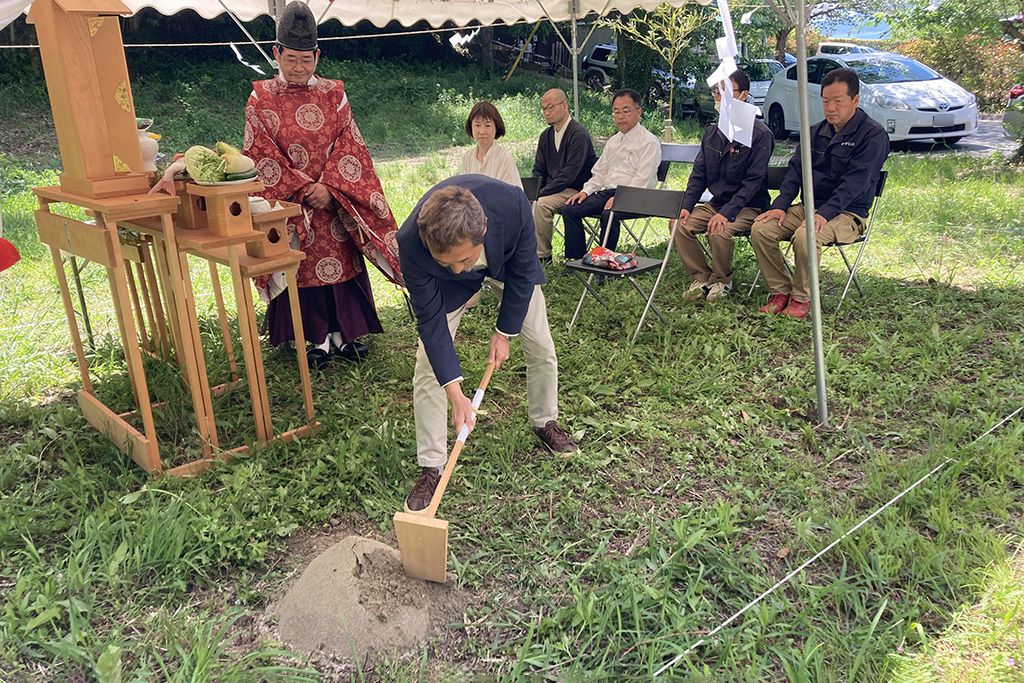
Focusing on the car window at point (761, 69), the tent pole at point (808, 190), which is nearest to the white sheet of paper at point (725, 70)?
the tent pole at point (808, 190)

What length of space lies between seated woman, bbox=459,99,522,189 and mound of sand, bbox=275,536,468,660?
319 cm

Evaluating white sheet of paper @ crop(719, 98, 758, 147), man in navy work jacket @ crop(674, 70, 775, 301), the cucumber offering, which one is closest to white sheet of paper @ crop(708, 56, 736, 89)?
white sheet of paper @ crop(719, 98, 758, 147)

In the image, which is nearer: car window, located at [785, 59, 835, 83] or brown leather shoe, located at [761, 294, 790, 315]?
brown leather shoe, located at [761, 294, 790, 315]

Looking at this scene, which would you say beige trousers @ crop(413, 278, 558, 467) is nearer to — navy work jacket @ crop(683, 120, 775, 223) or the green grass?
the green grass

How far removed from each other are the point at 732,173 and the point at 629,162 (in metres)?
0.91

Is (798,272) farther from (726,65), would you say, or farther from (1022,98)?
(1022,98)

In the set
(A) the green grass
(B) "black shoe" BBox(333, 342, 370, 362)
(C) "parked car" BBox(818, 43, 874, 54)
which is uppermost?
(C) "parked car" BBox(818, 43, 874, 54)

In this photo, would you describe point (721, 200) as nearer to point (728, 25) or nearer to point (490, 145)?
point (490, 145)

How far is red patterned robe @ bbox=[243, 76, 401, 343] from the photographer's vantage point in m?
3.87

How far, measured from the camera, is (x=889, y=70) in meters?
10.9

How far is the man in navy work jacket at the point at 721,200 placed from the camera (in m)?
5.09

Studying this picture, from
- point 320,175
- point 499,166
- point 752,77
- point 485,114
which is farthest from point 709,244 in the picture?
point 752,77

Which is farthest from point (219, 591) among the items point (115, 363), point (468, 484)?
point (115, 363)

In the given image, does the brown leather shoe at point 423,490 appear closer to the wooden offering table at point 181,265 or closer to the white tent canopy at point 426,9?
the wooden offering table at point 181,265
